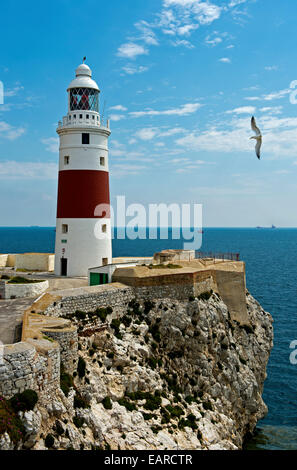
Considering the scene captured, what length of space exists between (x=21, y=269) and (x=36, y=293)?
1414 cm

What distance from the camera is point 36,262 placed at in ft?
131

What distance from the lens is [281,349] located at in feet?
155

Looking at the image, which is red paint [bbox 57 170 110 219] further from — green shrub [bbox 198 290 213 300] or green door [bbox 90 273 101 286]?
green shrub [bbox 198 290 213 300]

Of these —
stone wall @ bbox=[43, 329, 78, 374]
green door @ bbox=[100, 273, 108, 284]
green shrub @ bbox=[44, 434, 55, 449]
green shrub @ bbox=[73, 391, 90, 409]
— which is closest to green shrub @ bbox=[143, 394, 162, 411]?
green shrub @ bbox=[73, 391, 90, 409]

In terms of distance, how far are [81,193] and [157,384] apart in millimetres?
16269

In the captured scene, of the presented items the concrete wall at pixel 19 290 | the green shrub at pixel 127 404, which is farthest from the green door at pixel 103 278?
the green shrub at pixel 127 404

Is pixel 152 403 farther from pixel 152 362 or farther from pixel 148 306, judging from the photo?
pixel 148 306

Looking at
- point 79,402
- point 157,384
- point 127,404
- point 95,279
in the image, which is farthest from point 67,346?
point 95,279

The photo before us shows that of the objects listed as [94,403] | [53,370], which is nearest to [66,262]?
[94,403]

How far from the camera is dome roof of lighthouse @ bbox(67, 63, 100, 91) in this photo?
34250 mm

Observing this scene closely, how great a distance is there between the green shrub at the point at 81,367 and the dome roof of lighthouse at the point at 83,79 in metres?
22.5

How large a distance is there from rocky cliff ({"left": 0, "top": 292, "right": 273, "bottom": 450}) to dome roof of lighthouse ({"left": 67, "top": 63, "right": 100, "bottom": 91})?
59.6ft
